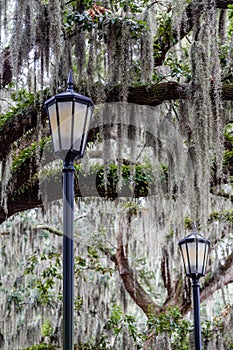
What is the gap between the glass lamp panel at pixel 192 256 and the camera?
4.10 m

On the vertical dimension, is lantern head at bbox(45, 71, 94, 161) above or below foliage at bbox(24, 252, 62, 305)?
above

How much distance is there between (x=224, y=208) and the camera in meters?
6.99

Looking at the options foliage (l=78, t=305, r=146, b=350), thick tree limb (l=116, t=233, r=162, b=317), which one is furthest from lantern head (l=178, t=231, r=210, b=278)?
thick tree limb (l=116, t=233, r=162, b=317)

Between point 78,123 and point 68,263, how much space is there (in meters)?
0.59

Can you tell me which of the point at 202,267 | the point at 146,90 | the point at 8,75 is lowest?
the point at 202,267

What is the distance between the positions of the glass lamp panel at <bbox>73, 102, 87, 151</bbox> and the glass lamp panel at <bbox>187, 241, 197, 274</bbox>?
1.93 meters

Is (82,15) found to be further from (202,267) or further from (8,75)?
(202,267)

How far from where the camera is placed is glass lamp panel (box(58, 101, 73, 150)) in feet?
7.81

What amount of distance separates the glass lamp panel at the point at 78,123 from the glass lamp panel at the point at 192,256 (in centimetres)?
193

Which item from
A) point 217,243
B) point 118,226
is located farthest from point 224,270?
point 118,226

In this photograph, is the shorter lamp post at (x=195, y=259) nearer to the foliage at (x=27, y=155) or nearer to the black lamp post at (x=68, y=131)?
the foliage at (x=27, y=155)

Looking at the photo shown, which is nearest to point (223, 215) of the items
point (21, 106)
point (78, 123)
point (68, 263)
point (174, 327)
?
point (174, 327)

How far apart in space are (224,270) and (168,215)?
1.51 m

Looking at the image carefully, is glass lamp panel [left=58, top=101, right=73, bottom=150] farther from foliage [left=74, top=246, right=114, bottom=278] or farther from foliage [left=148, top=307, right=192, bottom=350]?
foliage [left=74, top=246, right=114, bottom=278]
